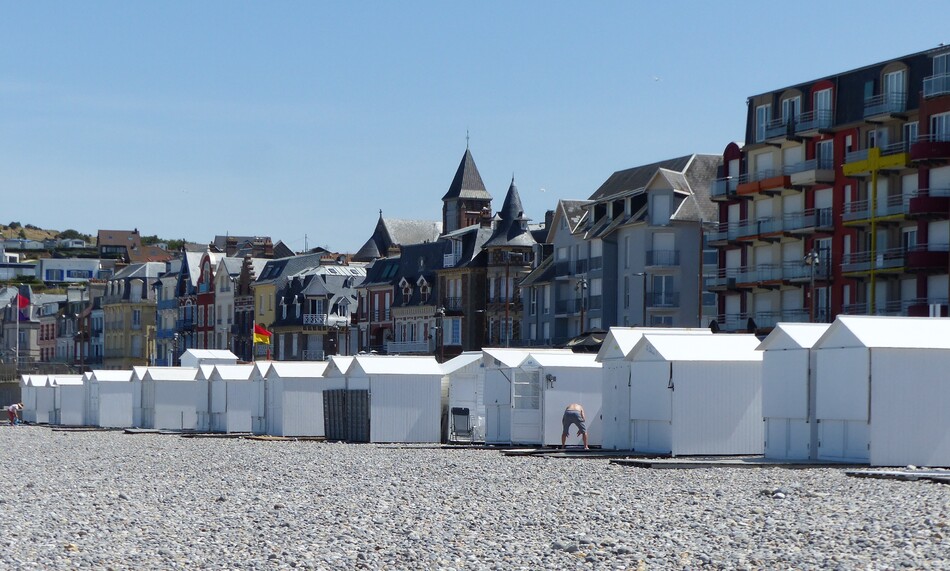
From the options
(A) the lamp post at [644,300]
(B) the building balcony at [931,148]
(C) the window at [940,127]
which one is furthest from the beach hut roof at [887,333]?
(A) the lamp post at [644,300]

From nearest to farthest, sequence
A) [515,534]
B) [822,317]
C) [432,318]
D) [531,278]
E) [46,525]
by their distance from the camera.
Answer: [515,534] < [46,525] < [822,317] < [531,278] < [432,318]

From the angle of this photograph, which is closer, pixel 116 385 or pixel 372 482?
pixel 372 482

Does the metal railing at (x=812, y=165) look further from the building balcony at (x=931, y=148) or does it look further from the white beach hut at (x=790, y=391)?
the white beach hut at (x=790, y=391)

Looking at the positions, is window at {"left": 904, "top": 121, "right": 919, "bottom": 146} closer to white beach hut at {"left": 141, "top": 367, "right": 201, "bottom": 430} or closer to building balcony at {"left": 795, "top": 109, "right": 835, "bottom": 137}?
building balcony at {"left": 795, "top": 109, "right": 835, "bottom": 137}

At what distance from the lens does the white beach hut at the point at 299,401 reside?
168 ft

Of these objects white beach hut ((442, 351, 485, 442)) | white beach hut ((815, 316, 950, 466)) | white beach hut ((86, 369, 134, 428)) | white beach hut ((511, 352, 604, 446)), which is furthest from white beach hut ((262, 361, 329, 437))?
white beach hut ((815, 316, 950, 466))

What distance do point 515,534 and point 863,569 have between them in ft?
17.8

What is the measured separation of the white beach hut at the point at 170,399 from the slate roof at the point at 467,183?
134 feet

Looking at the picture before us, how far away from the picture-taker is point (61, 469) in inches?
1389

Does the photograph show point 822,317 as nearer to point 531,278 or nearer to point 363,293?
point 531,278

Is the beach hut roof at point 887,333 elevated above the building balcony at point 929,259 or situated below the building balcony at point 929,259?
below

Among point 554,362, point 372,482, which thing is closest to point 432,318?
point 554,362

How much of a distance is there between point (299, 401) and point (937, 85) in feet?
84.6

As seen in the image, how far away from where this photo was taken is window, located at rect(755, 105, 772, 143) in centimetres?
6594
